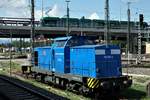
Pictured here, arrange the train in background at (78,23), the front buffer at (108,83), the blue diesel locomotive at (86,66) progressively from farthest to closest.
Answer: the train in background at (78,23)
the blue diesel locomotive at (86,66)
the front buffer at (108,83)

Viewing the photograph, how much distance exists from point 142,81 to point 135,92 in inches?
211

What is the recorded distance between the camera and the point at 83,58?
1998 cm

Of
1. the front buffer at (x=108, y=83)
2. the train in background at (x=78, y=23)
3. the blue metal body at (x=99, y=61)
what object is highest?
the train in background at (x=78, y=23)

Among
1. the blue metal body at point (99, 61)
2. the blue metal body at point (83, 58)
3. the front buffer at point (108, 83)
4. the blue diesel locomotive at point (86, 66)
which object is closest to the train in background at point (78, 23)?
the blue metal body at point (83, 58)

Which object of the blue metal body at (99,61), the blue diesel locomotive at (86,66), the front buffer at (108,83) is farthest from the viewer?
the blue metal body at (99,61)

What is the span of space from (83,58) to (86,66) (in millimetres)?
507

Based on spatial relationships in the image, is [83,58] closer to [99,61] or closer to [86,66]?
[86,66]

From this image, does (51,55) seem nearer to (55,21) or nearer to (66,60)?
(66,60)

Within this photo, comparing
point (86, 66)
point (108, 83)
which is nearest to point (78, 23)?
point (86, 66)

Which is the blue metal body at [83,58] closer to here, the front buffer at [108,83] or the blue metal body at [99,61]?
the blue metal body at [99,61]

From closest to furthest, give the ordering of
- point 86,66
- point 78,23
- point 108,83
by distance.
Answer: point 108,83, point 86,66, point 78,23

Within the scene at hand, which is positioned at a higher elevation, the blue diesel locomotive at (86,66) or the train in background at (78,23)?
the train in background at (78,23)

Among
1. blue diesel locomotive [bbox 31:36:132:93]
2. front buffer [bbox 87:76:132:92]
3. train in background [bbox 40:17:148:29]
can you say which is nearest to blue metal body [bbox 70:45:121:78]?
blue diesel locomotive [bbox 31:36:132:93]

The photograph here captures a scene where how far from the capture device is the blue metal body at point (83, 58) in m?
19.0
